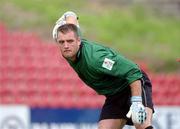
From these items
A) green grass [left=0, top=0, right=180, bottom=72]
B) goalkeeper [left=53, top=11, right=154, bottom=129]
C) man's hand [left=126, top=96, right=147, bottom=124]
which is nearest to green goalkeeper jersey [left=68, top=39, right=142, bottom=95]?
goalkeeper [left=53, top=11, right=154, bottom=129]

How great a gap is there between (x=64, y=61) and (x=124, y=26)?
18.2 feet

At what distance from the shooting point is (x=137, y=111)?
7.60 meters

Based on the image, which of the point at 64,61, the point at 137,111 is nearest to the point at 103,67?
the point at 137,111

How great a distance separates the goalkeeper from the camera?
7645 millimetres

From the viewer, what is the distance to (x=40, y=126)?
12.9 m

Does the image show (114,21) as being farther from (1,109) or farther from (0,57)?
(1,109)

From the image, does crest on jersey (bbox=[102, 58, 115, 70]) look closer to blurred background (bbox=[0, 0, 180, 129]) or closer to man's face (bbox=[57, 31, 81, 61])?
man's face (bbox=[57, 31, 81, 61])

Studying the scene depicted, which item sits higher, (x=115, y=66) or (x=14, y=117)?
(x=115, y=66)

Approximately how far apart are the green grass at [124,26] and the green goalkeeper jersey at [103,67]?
10.6m

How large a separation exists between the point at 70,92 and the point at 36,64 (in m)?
0.93

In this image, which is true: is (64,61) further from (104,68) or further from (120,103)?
(104,68)

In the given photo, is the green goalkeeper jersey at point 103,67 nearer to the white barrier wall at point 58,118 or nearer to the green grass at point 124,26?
the white barrier wall at point 58,118

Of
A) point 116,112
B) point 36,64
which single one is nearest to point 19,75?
point 36,64

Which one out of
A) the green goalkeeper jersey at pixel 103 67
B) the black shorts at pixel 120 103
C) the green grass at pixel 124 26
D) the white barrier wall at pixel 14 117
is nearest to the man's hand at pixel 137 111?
the green goalkeeper jersey at pixel 103 67
